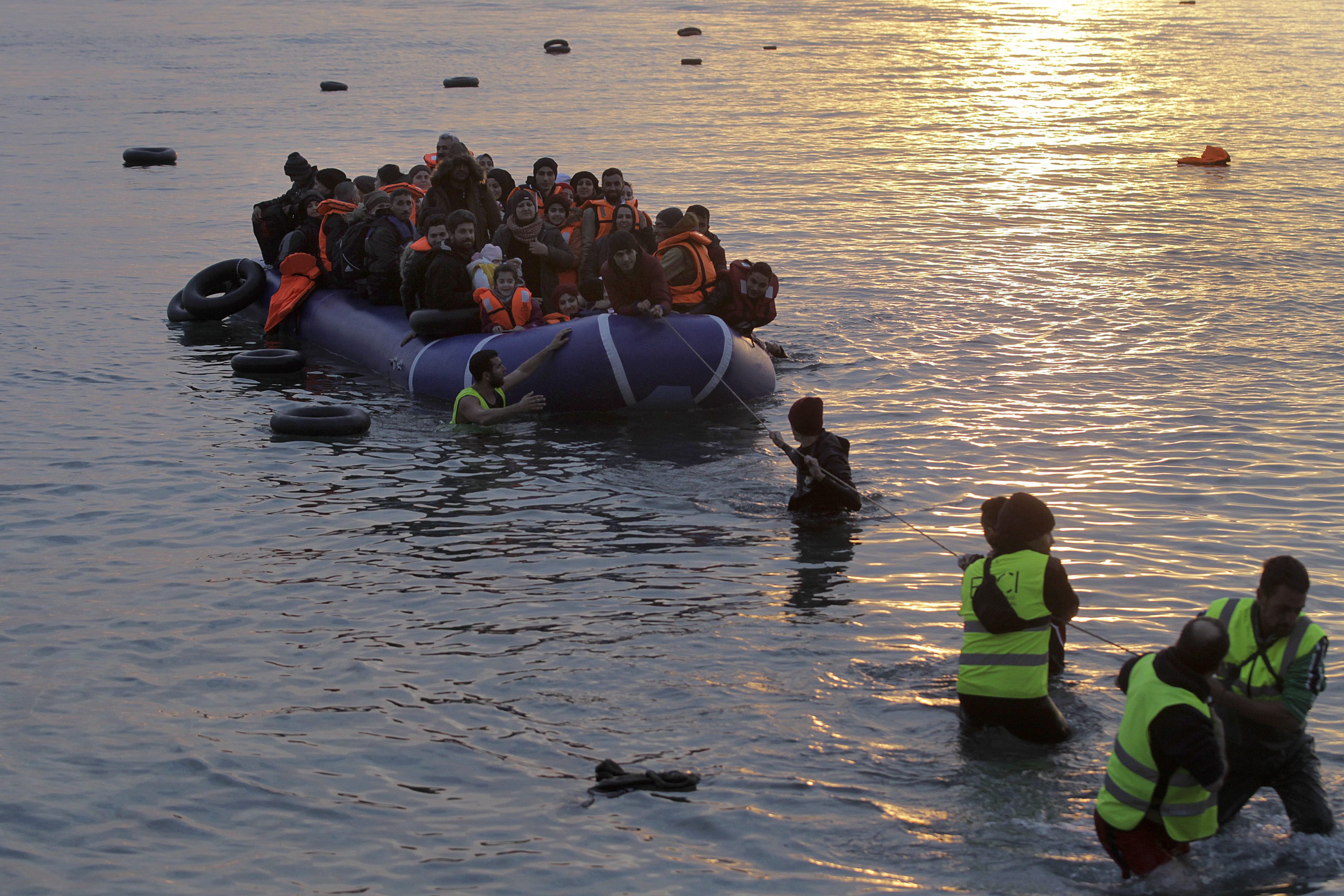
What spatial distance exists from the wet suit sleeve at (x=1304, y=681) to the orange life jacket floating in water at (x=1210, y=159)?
25.1 m

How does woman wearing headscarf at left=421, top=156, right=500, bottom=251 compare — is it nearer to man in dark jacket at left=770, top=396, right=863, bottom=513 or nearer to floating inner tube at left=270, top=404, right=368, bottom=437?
floating inner tube at left=270, top=404, right=368, bottom=437

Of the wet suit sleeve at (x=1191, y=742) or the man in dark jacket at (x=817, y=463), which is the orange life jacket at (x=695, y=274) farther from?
the wet suit sleeve at (x=1191, y=742)

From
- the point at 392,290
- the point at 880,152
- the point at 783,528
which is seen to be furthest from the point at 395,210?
the point at 880,152

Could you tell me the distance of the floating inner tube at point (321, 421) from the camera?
1260 cm

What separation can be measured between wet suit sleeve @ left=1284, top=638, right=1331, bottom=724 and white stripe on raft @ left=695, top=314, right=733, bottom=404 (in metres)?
7.87

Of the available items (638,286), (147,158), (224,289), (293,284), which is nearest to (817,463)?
(638,286)

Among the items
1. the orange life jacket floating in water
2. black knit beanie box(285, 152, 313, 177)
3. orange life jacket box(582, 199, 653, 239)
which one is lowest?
orange life jacket box(582, 199, 653, 239)

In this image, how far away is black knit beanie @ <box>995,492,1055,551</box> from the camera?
6.11m

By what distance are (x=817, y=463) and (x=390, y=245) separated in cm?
720

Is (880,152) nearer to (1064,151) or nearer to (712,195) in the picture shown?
(1064,151)

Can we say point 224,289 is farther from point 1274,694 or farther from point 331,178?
point 1274,694

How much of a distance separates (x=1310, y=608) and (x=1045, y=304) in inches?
361

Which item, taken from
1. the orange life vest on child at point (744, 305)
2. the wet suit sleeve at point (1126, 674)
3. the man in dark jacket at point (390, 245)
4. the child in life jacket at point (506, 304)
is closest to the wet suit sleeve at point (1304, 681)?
the wet suit sleeve at point (1126, 674)

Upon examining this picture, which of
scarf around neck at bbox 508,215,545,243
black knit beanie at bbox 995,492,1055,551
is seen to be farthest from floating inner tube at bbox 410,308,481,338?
black knit beanie at bbox 995,492,1055,551
